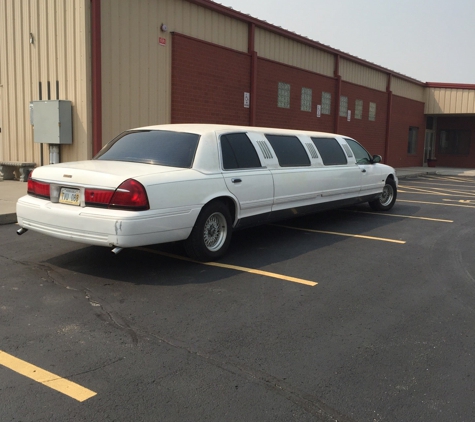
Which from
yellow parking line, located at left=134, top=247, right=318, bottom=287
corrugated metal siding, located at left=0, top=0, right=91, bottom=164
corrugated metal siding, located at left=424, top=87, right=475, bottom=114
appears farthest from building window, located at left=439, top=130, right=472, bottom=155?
yellow parking line, located at left=134, top=247, right=318, bottom=287

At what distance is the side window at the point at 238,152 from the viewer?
6.41 m

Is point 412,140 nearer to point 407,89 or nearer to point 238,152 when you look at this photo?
point 407,89

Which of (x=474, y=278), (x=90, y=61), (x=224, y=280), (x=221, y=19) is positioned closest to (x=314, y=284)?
(x=224, y=280)

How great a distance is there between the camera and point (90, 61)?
11.3 meters

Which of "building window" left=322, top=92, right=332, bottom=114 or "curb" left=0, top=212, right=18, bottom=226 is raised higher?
"building window" left=322, top=92, right=332, bottom=114

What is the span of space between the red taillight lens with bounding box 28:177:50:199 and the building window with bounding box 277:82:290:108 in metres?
12.6

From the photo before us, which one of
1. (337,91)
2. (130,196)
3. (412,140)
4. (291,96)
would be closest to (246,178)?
(130,196)

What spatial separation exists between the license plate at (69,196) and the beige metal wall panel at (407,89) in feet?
75.5

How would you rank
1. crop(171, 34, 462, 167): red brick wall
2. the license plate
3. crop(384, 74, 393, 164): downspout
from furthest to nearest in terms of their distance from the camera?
crop(384, 74, 393, 164): downspout
crop(171, 34, 462, 167): red brick wall
the license plate

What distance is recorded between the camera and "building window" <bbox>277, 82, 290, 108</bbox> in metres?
17.5

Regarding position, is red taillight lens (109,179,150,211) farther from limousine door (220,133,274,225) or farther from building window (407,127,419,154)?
building window (407,127,419,154)

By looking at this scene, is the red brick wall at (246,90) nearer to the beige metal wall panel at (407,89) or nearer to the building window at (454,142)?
the beige metal wall panel at (407,89)

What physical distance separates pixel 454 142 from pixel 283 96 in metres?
17.4

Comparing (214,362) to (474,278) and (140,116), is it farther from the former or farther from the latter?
(140,116)
